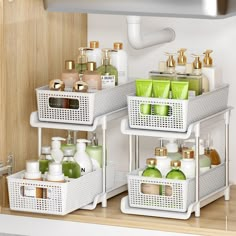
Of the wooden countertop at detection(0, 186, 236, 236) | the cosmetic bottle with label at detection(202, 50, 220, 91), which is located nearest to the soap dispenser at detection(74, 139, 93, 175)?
the wooden countertop at detection(0, 186, 236, 236)

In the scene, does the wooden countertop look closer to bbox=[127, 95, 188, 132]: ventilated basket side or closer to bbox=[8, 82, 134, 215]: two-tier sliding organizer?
bbox=[8, 82, 134, 215]: two-tier sliding organizer

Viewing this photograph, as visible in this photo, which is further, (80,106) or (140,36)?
(140,36)

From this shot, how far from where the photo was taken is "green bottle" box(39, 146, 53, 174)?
2.69 metres

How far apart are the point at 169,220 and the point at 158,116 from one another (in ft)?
1.00

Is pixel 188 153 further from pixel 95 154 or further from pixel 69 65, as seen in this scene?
pixel 69 65

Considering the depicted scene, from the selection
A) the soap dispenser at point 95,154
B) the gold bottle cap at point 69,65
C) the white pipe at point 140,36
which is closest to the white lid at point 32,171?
the soap dispenser at point 95,154

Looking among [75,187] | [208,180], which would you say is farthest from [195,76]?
[75,187]

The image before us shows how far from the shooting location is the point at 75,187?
8.50 feet

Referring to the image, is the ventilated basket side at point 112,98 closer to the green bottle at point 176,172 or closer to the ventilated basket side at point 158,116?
the ventilated basket side at point 158,116

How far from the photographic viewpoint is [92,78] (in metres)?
2.70

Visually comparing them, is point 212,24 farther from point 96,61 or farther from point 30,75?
point 30,75

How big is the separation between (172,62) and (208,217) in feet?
1.59

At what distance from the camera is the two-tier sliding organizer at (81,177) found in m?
2.57

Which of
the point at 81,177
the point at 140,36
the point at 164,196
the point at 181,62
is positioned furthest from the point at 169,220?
the point at 140,36
